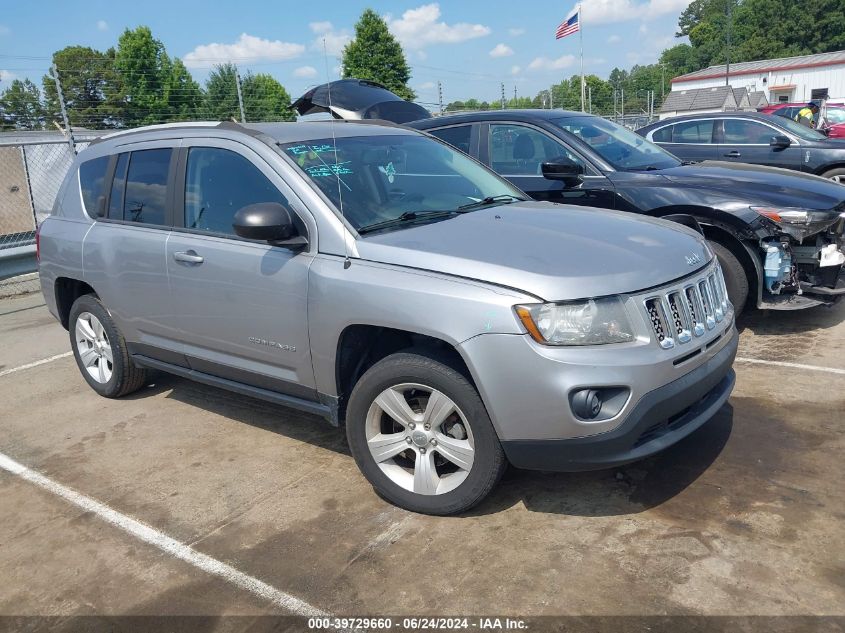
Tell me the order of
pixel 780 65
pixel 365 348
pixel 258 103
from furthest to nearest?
pixel 780 65 < pixel 258 103 < pixel 365 348

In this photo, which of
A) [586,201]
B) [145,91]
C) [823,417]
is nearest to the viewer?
[823,417]

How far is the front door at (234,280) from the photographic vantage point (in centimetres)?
368

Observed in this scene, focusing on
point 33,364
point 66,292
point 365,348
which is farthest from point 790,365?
point 33,364

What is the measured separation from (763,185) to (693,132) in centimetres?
581

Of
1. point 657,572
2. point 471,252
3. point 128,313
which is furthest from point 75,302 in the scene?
point 657,572

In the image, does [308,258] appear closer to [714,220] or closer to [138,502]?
[138,502]

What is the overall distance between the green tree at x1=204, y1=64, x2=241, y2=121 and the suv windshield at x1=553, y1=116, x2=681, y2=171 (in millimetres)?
8183

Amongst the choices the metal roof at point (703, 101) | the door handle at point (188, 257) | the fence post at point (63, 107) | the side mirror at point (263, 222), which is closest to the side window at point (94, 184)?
the door handle at point (188, 257)

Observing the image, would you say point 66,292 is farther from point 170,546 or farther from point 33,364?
point 170,546

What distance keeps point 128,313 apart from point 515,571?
10.2 feet

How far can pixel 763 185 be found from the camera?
5.70 meters

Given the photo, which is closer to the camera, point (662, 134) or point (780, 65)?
point (662, 134)

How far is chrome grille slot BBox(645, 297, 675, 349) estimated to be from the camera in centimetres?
304

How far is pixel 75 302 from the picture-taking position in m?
5.22
